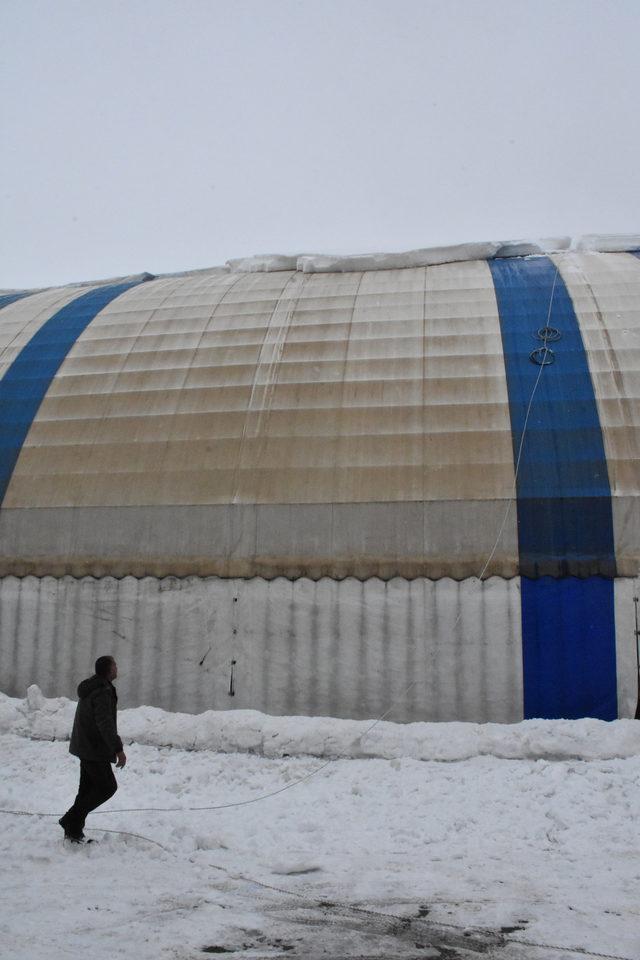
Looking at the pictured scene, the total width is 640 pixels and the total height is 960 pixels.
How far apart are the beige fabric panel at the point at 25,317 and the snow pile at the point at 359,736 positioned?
7.96 meters

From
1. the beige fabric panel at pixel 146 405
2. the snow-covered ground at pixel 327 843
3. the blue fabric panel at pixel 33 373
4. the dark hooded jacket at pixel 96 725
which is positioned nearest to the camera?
the snow-covered ground at pixel 327 843

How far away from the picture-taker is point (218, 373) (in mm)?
13852

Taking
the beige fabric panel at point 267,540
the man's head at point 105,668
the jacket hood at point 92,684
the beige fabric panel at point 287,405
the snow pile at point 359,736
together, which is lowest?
the snow pile at point 359,736

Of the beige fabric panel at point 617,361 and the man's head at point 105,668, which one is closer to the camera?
the man's head at point 105,668

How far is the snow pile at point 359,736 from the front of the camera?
30.3 ft

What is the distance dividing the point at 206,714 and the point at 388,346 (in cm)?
685

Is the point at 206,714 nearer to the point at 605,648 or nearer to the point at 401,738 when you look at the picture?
the point at 401,738

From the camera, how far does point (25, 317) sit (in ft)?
55.9

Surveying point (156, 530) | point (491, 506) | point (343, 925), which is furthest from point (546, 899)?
point (156, 530)

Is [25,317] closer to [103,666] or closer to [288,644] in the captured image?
[288,644]

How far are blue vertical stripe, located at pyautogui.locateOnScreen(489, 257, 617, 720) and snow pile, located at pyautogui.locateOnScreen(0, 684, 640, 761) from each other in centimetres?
92

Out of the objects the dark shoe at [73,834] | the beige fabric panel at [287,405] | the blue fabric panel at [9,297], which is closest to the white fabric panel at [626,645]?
the beige fabric panel at [287,405]

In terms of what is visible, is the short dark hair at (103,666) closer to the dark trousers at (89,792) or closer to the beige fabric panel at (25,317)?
the dark trousers at (89,792)

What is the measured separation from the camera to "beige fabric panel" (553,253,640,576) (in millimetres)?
11102
